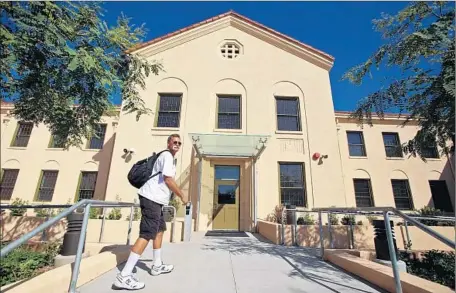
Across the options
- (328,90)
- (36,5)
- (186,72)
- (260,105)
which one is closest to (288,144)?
(260,105)

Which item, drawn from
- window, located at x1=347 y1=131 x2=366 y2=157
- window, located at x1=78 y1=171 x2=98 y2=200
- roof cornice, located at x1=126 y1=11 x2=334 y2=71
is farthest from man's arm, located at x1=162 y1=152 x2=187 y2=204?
window, located at x1=347 y1=131 x2=366 y2=157

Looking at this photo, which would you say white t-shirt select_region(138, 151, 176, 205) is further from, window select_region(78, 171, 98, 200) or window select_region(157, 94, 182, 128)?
window select_region(78, 171, 98, 200)

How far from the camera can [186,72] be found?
Result: 41.1ft

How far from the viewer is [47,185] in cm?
1308

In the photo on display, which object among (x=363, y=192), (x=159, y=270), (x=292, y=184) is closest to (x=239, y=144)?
(x=292, y=184)

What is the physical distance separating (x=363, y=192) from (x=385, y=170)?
2020mm

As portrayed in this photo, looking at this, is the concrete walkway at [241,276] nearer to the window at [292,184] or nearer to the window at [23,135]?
the window at [292,184]

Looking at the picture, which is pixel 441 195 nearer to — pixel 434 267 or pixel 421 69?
pixel 434 267

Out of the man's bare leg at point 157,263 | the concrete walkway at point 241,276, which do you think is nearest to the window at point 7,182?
the concrete walkway at point 241,276

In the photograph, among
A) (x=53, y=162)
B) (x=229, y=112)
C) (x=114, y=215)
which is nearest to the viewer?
(x=114, y=215)

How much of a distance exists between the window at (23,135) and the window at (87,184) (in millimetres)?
4540

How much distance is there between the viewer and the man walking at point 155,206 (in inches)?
115

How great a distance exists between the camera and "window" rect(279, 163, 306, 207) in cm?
1086

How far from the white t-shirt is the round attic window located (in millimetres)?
11177
